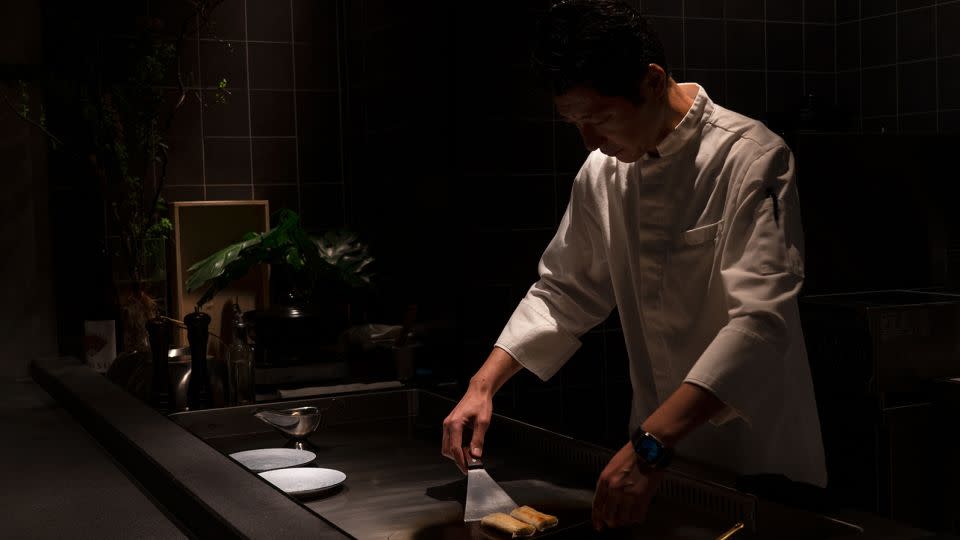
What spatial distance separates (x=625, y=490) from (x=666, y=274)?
2.16 feet

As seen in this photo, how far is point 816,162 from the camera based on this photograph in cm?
351

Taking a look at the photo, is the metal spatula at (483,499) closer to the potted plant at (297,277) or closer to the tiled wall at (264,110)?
the potted plant at (297,277)

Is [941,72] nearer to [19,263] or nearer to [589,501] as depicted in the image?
[589,501]

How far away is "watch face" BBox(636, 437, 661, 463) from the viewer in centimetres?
133

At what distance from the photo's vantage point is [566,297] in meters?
2.01

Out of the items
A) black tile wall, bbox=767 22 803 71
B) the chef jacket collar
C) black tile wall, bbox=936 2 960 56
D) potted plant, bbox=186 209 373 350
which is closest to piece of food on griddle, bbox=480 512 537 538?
the chef jacket collar

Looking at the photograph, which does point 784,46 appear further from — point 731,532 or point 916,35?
point 731,532

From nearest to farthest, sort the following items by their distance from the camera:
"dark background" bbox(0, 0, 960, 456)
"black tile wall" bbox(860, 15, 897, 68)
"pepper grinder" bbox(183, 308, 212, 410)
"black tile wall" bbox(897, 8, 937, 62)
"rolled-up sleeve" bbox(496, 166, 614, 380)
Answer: "rolled-up sleeve" bbox(496, 166, 614, 380), "pepper grinder" bbox(183, 308, 212, 410), "dark background" bbox(0, 0, 960, 456), "black tile wall" bbox(897, 8, 937, 62), "black tile wall" bbox(860, 15, 897, 68)

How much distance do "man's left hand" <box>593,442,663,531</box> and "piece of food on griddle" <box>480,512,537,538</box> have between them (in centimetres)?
Result: 10

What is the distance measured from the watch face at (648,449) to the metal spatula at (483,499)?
26 cm

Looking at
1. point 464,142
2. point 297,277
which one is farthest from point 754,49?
point 297,277

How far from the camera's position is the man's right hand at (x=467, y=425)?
66.5 inches

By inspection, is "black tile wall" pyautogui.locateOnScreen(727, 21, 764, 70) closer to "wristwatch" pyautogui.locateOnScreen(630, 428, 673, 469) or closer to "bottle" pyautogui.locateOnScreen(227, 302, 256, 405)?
"bottle" pyautogui.locateOnScreen(227, 302, 256, 405)

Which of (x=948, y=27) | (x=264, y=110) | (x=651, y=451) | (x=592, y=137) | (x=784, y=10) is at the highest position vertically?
(x=784, y=10)
